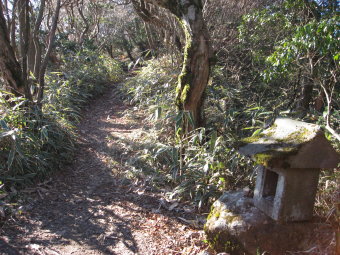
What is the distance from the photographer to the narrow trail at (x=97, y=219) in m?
2.98

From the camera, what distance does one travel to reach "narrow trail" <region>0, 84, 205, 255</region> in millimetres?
2977

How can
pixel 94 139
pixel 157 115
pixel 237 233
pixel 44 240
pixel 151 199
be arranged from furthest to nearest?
pixel 94 139, pixel 157 115, pixel 151 199, pixel 44 240, pixel 237 233

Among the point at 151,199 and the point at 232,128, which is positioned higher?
the point at 232,128

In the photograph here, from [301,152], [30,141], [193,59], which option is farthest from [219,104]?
[301,152]

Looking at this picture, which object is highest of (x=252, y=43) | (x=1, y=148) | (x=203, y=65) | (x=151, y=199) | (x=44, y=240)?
(x=252, y=43)

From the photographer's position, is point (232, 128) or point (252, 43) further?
point (252, 43)

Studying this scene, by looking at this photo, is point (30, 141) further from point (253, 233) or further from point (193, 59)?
point (253, 233)

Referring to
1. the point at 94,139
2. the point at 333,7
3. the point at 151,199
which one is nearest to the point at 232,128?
the point at 151,199

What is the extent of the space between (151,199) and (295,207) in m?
1.95

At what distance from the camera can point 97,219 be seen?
3455mm

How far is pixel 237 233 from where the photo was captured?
2688 mm

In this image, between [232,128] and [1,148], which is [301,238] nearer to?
[232,128]

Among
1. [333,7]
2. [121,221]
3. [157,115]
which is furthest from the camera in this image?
[157,115]

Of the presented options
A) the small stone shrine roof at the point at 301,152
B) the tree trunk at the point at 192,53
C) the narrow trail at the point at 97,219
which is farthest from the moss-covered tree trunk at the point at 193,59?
the small stone shrine roof at the point at 301,152
